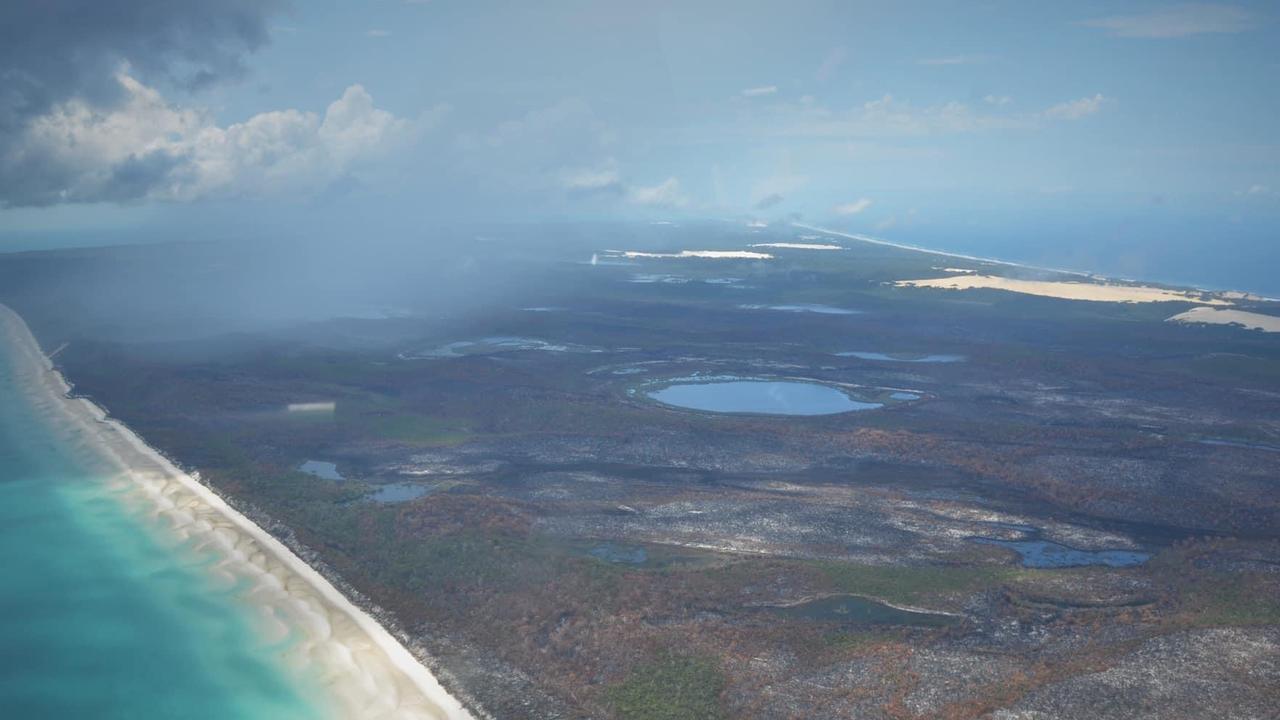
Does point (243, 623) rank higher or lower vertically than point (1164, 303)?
lower

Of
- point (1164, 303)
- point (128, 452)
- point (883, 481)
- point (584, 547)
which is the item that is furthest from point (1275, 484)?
point (1164, 303)

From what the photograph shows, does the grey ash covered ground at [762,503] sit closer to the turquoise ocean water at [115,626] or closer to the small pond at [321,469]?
the small pond at [321,469]

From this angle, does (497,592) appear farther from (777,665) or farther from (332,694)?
(777,665)

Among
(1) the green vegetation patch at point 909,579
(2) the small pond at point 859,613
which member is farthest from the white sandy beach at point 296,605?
(1) the green vegetation patch at point 909,579

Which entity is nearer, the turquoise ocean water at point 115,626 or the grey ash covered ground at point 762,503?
the turquoise ocean water at point 115,626

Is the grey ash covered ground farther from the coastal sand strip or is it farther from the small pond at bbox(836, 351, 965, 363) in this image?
the coastal sand strip
